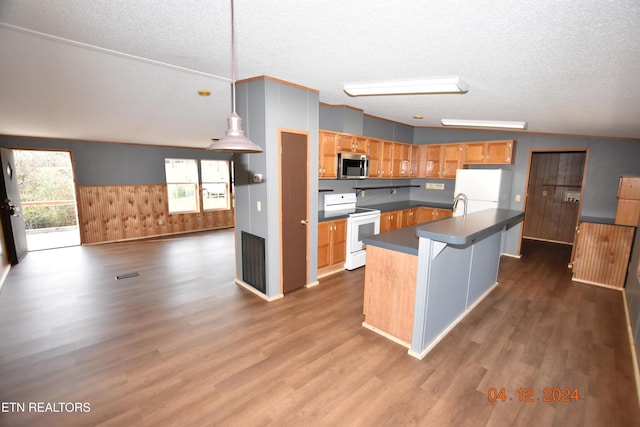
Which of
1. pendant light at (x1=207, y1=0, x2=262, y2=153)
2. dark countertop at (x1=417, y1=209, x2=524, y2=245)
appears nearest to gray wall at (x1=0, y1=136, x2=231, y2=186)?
pendant light at (x1=207, y1=0, x2=262, y2=153)

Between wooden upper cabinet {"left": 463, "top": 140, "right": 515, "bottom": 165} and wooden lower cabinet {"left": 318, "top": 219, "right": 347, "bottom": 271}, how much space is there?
3130mm

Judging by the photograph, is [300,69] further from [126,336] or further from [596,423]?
[596,423]

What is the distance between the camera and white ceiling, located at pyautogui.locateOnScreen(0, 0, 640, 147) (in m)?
1.50

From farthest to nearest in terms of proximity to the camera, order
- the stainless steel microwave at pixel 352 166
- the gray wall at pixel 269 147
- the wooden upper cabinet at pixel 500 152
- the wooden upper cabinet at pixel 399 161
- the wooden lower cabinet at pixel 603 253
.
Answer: the wooden upper cabinet at pixel 399 161
the wooden upper cabinet at pixel 500 152
the stainless steel microwave at pixel 352 166
the wooden lower cabinet at pixel 603 253
the gray wall at pixel 269 147

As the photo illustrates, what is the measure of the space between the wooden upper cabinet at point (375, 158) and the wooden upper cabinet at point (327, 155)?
3.31 ft

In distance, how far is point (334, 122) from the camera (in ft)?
14.8

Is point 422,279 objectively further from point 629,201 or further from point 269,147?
point 629,201

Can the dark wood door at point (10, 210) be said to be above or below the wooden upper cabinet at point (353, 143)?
below

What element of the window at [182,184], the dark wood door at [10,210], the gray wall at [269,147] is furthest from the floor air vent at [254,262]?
the window at [182,184]

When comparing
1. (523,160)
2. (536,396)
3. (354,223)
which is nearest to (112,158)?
(354,223)

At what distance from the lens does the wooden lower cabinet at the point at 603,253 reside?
4.01m

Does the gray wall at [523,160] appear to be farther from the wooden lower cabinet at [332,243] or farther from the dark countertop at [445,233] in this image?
the dark countertop at [445,233]

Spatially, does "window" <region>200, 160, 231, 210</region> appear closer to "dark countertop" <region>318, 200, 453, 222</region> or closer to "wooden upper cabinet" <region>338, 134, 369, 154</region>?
"dark countertop" <region>318, 200, 453, 222</region>

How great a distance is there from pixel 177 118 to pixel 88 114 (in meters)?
1.15
